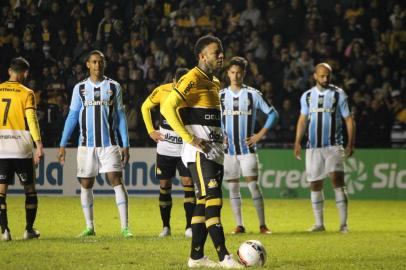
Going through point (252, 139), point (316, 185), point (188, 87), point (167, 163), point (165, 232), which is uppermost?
point (188, 87)

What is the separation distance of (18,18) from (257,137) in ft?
41.9

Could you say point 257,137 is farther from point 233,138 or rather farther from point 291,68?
point 291,68

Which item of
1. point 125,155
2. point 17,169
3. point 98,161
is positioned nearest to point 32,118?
point 17,169

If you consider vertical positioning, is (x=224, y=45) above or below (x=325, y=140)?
above

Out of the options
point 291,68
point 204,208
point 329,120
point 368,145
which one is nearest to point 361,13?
point 291,68

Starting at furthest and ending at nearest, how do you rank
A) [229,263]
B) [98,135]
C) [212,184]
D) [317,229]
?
[317,229]
[98,135]
[212,184]
[229,263]

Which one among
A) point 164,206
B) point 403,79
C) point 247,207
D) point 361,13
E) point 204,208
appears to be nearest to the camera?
point 204,208

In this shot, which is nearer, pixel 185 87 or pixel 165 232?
pixel 185 87

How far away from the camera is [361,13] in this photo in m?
23.9

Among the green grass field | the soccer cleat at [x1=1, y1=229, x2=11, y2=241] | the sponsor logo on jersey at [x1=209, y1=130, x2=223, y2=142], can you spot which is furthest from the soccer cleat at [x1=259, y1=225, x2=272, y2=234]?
the sponsor logo on jersey at [x1=209, y1=130, x2=223, y2=142]

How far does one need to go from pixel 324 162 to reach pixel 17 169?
15.1 feet

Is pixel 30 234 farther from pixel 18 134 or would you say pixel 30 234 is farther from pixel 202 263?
pixel 202 263

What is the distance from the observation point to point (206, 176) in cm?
932

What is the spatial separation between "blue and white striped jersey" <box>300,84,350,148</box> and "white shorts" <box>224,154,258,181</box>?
0.96 metres
